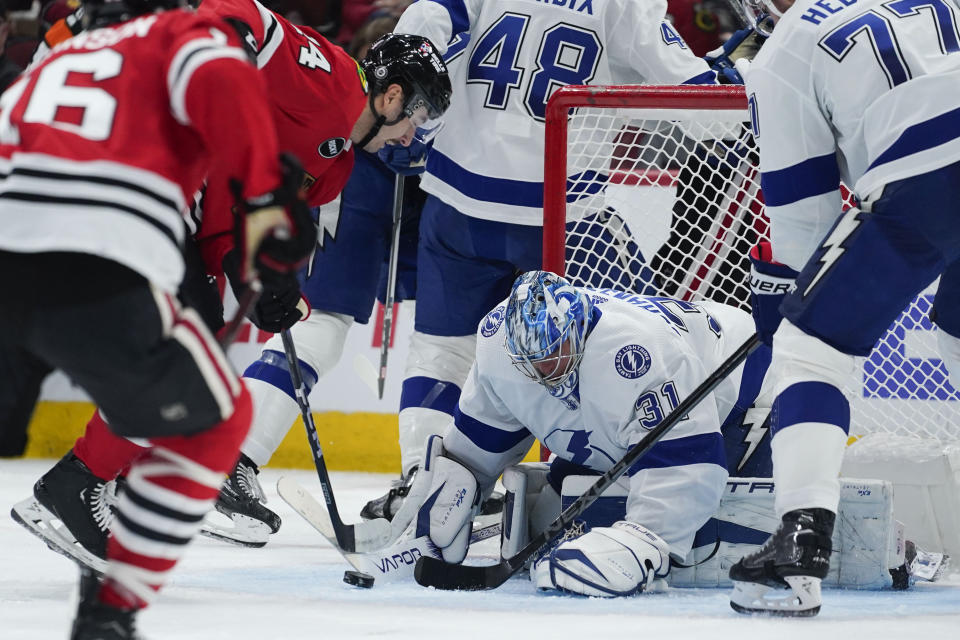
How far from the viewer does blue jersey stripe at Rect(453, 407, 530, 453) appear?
2.76m

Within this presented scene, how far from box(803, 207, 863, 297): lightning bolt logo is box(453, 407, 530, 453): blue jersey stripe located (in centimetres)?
87

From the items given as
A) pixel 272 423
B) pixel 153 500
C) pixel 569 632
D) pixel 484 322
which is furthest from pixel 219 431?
pixel 272 423

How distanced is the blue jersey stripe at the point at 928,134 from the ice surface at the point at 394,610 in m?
0.71

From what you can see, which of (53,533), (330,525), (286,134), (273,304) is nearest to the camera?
(53,533)

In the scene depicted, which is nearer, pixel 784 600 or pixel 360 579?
pixel 784 600

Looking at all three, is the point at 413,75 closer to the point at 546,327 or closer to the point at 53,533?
the point at 546,327

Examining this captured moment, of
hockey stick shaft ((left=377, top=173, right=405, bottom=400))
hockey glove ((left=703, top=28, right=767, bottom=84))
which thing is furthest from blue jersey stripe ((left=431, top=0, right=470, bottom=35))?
hockey glove ((left=703, top=28, right=767, bottom=84))

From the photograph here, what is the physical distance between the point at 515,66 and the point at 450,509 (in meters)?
1.13

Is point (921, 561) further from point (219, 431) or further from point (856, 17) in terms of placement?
point (219, 431)

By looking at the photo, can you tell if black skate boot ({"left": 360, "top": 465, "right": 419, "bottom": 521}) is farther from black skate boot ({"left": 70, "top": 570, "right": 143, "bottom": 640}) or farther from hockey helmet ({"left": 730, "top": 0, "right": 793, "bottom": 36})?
black skate boot ({"left": 70, "top": 570, "right": 143, "bottom": 640})

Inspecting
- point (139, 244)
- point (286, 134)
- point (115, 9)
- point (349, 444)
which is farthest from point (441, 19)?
point (349, 444)

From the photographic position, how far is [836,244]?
6.70 ft

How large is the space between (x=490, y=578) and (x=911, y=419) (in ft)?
4.29

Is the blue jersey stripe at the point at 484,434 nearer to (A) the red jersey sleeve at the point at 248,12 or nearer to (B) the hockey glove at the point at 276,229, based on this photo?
(A) the red jersey sleeve at the point at 248,12
